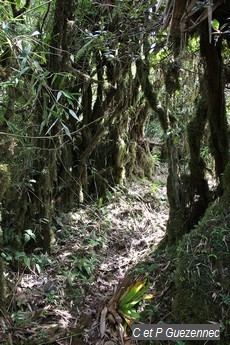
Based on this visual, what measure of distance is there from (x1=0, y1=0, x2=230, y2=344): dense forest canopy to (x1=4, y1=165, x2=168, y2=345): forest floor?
0.68ft

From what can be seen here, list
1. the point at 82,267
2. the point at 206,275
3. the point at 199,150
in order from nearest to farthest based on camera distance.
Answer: the point at 206,275 < the point at 199,150 < the point at 82,267

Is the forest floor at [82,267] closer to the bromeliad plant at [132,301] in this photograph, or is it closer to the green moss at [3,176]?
the bromeliad plant at [132,301]

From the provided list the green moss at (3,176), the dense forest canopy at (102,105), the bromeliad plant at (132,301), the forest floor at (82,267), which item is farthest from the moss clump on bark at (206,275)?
the green moss at (3,176)

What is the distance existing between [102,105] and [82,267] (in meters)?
2.18

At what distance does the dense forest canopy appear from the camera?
8.80 feet

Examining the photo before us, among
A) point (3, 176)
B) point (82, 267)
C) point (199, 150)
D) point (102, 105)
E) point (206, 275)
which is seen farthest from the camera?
point (102, 105)

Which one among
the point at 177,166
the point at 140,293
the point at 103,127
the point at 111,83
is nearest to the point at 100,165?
the point at 103,127

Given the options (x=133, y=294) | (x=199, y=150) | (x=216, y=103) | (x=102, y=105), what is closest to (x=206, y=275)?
(x=133, y=294)

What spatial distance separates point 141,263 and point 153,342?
3.19 feet

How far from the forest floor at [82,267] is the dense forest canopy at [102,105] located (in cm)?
21

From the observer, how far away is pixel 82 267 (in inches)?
139

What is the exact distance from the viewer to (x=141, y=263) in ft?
10.7

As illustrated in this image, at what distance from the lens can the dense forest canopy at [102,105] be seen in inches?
106

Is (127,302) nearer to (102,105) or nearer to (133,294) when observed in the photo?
(133,294)
